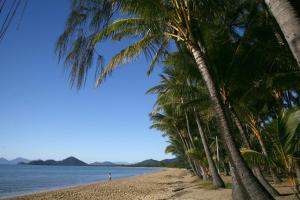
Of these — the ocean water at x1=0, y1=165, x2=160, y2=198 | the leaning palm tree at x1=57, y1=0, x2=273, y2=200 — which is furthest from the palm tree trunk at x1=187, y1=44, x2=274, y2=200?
the ocean water at x1=0, y1=165, x2=160, y2=198

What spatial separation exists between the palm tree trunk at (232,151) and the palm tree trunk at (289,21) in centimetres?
545

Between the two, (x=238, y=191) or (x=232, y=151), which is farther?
(x=238, y=191)

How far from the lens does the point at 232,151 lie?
7.22m

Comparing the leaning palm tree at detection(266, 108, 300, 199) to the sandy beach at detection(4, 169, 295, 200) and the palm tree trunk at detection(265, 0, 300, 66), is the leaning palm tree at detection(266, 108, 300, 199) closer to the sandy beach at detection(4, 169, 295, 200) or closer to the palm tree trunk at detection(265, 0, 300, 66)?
the sandy beach at detection(4, 169, 295, 200)

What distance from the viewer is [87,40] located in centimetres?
275

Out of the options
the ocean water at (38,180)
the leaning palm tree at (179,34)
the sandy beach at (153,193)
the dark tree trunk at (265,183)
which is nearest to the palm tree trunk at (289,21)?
the leaning palm tree at (179,34)

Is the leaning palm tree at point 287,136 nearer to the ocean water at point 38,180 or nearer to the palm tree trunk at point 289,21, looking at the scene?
the palm tree trunk at point 289,21

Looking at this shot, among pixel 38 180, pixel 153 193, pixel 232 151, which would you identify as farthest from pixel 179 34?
pixel 38 180

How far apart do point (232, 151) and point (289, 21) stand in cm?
555

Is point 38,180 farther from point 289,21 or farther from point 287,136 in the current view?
point 289,21

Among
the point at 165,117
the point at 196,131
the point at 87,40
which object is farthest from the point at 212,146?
the point at 87,40

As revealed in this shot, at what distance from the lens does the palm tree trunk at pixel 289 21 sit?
2.06 metres

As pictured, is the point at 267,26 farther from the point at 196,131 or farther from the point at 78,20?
the point at 196,131

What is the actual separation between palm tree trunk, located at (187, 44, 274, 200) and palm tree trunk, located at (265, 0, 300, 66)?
5.45 meters
